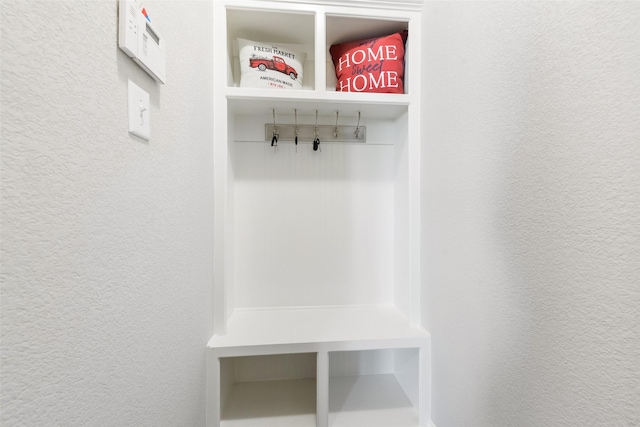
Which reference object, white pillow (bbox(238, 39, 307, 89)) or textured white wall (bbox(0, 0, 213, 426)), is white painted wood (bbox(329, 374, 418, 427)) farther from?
white pillow (bbox(238, 39, 307, 89))

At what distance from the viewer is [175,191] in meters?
0.88

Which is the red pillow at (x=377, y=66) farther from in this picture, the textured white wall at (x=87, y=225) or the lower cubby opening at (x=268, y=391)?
the lower cubby opening at (x=268, y=391)

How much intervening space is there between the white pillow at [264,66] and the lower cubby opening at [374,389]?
1450mm

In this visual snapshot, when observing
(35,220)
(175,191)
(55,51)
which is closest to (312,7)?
(175,191)

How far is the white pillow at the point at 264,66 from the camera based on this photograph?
53.6 inches

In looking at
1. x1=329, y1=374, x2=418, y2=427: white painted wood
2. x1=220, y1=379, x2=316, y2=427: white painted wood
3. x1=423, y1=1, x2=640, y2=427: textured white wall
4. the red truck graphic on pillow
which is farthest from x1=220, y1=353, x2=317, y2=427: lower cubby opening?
the red truck graphic on pillow

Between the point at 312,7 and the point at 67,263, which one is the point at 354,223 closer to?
the point at 312,7

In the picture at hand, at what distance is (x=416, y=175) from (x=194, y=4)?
→ 114 centimetres

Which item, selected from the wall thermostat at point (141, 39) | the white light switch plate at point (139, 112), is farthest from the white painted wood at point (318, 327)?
the wall thermostat at point (141, 39)

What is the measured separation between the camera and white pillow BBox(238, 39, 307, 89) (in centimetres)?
136

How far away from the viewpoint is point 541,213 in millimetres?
716

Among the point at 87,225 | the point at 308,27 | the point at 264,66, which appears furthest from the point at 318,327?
the point at 308,27

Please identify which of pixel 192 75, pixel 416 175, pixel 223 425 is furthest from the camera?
pixel 416 175

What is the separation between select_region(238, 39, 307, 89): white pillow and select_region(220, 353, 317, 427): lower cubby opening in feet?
4.33
